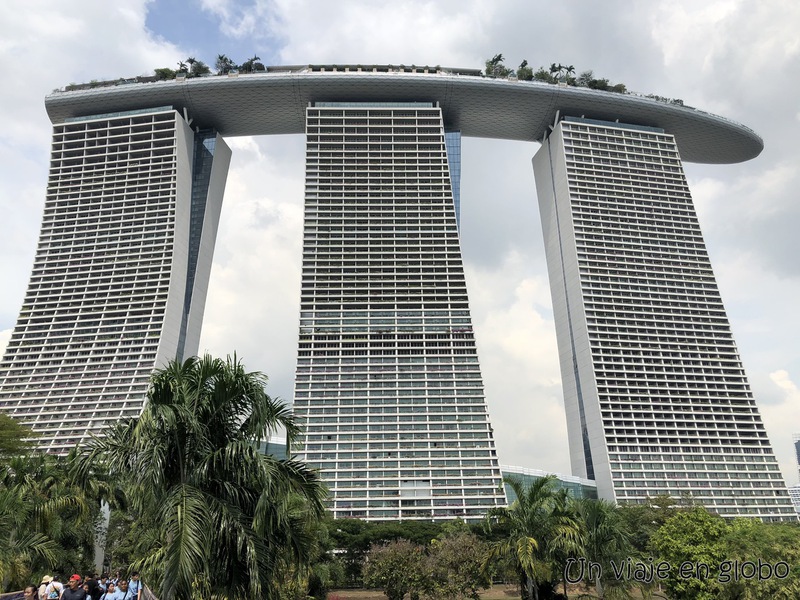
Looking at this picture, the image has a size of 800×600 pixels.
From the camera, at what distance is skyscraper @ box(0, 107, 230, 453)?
301ft

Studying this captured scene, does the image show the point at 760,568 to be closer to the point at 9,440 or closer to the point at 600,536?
the point at 600,536

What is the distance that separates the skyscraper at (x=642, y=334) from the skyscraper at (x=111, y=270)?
56749 mm

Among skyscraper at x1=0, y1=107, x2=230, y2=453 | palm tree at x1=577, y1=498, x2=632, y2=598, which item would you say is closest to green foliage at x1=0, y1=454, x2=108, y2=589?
palm tree at x1=577, y1=498, x2=632, y2=598

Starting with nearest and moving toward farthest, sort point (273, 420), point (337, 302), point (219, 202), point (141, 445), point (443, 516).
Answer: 1. point (141, 445)
2. point (273, 420)
3. point (443, 516)
4. point (337, 302)
5. point (219, 202)

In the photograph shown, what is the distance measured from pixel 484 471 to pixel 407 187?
4427 centimetres

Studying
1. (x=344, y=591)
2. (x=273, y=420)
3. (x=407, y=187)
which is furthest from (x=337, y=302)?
(x=273, y=420)

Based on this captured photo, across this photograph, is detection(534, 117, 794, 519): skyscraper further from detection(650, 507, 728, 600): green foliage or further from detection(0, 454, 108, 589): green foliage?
detection(0, 454, 108, 589): green foliage

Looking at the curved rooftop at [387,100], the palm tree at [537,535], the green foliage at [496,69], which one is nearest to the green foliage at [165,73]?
the curved rooftop at [387,100]

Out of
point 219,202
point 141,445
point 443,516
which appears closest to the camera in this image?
point 141,445

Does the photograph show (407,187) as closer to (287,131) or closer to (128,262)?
(287,131)

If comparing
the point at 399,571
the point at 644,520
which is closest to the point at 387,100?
the point at 644,520

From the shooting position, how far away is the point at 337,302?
3799 inches

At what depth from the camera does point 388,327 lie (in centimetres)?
9588

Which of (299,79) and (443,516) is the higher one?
(299,79)
